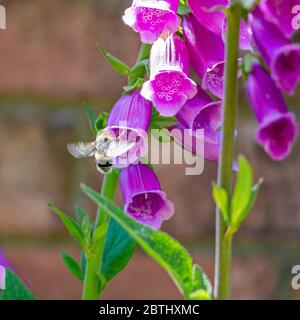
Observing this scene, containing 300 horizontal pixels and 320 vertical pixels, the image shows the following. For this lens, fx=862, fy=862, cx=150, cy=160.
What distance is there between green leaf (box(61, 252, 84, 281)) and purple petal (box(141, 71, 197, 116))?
0.12 meters

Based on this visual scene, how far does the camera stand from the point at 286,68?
0.35 metres

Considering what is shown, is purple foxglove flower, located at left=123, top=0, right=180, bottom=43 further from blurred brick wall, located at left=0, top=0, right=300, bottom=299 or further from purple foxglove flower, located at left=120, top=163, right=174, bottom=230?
blurred brick wall, located at left=0, top=0, right=300, bottom=299

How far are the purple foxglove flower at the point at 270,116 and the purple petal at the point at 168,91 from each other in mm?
54

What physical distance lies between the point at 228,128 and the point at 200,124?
0.37 ft

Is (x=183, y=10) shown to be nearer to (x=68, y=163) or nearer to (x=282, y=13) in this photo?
(x=282, y=13)

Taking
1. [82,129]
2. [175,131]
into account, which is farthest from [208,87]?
[82,129]

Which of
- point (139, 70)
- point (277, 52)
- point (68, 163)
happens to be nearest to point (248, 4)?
point (277, 52)

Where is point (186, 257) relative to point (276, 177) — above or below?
below

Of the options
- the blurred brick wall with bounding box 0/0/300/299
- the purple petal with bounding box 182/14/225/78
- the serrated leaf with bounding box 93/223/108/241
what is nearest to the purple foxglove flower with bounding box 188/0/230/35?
the purple petal with bounding box 182/14/225/78

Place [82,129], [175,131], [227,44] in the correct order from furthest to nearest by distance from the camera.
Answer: [82,129] < [175,131] < [227,44]

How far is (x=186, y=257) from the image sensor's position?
14.2 inches

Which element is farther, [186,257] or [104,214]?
[104,214]

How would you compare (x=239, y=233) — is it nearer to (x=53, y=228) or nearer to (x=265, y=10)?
(x=53, y=228)

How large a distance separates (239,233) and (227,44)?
0.75 metres
